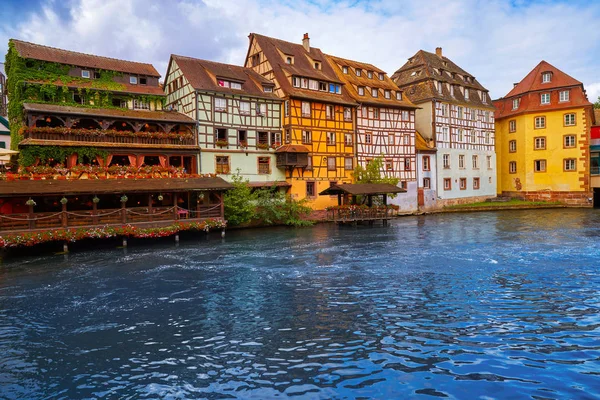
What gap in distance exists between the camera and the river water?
8.10m

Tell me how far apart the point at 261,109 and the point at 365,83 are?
510 inches

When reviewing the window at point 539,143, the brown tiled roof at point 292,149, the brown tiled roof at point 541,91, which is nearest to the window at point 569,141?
the window at point 539,143

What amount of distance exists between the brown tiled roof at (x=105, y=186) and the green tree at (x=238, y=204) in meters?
1.85

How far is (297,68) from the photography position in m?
40.7

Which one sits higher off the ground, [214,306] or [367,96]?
[367,96]

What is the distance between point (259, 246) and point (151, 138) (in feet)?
42.6

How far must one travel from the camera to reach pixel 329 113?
40562 millimetres

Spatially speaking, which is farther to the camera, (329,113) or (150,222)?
(329,113)

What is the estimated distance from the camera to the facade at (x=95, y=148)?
25500mm

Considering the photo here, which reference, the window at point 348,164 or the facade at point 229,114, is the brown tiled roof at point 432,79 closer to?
the window at point 348,164

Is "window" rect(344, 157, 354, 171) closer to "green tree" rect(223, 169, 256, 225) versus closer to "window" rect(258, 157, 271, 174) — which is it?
"window" rect(258, 157, 271, 174)

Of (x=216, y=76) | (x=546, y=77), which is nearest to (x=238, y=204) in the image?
(x=216, y=76)

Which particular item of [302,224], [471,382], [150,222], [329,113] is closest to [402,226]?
[302,224]

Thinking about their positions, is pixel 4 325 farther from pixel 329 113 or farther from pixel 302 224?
pixel 329 113
